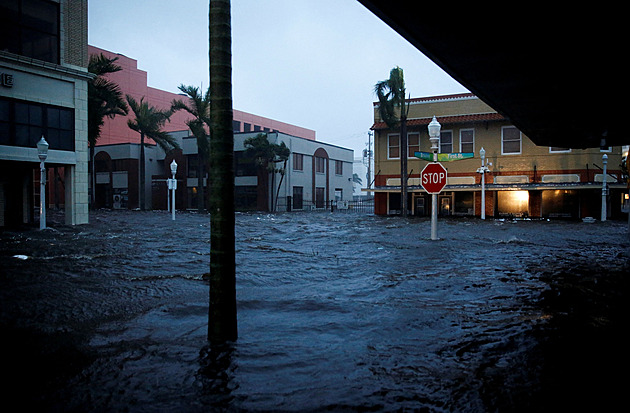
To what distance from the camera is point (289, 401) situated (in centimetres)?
332

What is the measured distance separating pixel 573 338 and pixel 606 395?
4.61ft

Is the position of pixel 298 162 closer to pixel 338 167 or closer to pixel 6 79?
pixel 338 167

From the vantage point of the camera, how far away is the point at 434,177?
14086mm

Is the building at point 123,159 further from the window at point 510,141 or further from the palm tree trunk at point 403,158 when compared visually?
the window at point 510,141

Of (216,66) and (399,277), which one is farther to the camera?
(399,277)

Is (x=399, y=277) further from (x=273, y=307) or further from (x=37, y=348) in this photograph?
(x=37, y=348)

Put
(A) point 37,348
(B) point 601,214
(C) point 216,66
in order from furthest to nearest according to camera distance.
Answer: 1. (B) point 601,214
2. (A) point 37,348
3. (C) point 216,66

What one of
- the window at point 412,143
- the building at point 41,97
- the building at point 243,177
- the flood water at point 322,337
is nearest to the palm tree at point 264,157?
the building at point 243,177

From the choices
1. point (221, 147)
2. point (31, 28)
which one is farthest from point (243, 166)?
point (221, 147)

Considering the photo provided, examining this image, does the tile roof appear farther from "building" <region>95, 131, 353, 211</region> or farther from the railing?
"building" <region>95, 131, 353, 211</region>

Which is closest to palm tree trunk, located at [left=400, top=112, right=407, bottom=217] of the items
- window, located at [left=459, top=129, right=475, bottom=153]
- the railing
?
window, located at [left=459, top=129, right=475, bottom=153]

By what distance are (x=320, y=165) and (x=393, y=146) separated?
22100 millimetres

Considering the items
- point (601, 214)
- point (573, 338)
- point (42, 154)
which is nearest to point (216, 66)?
point (573, 338)

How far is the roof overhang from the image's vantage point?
5.57 metres
